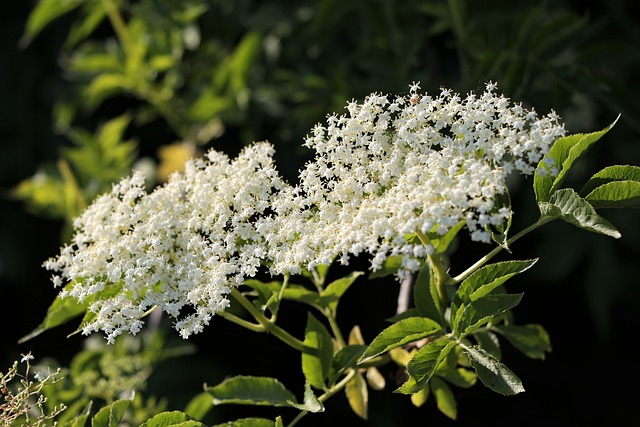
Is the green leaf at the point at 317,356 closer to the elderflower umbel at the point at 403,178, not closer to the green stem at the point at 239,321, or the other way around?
Answer: the green stem at the point at 239,321

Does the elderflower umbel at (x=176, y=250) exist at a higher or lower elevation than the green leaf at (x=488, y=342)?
higher

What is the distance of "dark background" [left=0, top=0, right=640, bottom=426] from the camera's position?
84.8 inches

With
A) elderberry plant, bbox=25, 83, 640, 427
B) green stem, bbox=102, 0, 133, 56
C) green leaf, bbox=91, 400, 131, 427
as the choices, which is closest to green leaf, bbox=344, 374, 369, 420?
elderberry plant, bbox=25, 83, 640, 427

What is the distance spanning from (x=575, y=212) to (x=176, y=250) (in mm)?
752

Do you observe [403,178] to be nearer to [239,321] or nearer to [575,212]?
[575,212]

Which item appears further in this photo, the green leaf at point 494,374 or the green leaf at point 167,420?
the green leaf at point 167,420

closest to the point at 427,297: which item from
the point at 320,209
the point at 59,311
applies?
the point at 320,209

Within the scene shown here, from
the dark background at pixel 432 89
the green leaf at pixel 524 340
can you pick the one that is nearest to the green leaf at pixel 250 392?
the green leaf at pixel 524 340

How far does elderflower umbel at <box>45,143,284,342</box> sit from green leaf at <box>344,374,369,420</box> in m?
0.37

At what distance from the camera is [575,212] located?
3.86 feet

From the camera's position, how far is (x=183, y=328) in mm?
1315

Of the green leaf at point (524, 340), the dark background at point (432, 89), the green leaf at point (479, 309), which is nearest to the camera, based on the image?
the green leaf at point (479, 309)

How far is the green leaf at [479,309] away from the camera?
1.25 m

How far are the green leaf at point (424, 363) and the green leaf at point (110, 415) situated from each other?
1.83 ft
